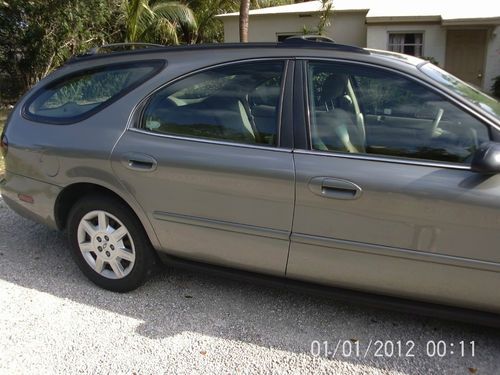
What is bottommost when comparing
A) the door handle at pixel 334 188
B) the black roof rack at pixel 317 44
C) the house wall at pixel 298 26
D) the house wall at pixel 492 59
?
→ the door handle at pixel 334 188

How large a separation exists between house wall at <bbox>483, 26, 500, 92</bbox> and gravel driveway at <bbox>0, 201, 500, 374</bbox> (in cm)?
1352

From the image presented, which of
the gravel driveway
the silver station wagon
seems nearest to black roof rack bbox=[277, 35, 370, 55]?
the silver station wagon

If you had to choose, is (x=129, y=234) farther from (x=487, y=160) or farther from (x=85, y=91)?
(x=487, y=160)

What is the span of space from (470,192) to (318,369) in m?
1.21

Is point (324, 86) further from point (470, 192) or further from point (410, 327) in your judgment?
point (410, 327)

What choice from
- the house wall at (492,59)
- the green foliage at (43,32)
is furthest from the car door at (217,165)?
the house wall at (492,59)

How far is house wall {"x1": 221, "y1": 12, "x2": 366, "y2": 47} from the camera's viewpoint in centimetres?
1584

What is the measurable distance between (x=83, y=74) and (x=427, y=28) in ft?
44.6

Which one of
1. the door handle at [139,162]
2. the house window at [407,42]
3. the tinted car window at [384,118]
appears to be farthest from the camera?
the house window at [407,42]

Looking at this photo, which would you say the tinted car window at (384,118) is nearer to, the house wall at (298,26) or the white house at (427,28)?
the white house at (427,28)

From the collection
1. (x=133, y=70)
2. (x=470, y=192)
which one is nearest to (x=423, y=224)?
(x=470, y=192)

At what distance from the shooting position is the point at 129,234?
3248 millimetres

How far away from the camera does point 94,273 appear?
3436 millimetres

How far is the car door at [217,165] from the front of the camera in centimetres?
279
